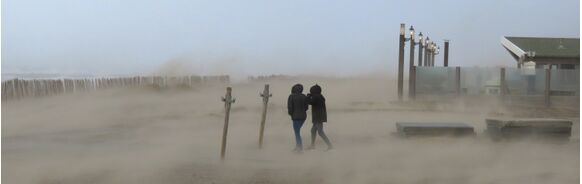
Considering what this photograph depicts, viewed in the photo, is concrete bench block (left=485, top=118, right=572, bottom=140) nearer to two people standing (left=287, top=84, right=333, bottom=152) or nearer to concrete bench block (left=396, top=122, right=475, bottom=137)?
concrete bench block (left=396, top=122, right=475, bottom=137)

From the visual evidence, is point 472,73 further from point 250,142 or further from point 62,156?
point 62,156

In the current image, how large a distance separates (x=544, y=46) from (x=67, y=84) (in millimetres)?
23723

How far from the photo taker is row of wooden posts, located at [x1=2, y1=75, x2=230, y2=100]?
2453 cm

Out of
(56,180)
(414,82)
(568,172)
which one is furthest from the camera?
(414,82)

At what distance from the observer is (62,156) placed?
999 centimetres

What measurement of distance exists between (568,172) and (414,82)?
15.2m

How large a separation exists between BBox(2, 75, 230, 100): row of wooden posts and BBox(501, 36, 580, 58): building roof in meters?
21.8

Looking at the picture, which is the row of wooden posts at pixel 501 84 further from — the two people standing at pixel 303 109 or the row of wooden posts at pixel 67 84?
the row of wooden posts at pixel 67 84

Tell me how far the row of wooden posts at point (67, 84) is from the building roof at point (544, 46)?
21830 millimetres

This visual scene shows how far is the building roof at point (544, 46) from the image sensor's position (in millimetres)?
29580

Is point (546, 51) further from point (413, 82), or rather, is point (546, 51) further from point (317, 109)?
point (317, 109)

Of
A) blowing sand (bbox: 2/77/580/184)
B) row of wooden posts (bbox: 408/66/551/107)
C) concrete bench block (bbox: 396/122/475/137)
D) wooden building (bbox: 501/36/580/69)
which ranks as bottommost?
blowing sand (bbox: 2/77/580/184)

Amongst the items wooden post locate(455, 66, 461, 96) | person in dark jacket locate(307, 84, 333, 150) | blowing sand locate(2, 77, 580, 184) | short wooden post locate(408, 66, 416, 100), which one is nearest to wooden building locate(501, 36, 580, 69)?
wooden post locate(455, 66, 461, 96)

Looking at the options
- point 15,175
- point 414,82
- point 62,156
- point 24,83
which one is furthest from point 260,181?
point 24,83
